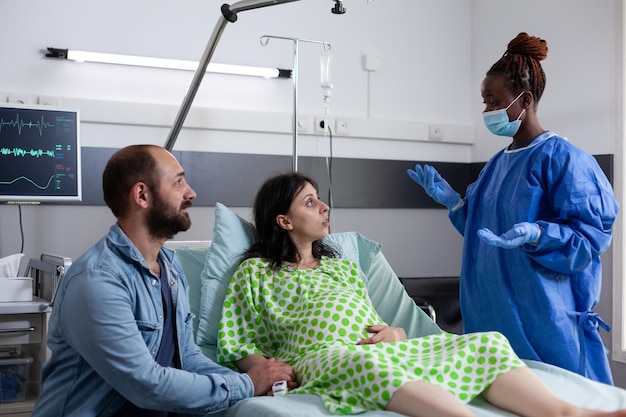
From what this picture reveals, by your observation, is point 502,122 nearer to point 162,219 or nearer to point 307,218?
point 307,218

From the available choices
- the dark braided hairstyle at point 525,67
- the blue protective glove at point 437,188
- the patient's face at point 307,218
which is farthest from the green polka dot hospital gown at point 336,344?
the dark braided hairstyle at point 525,67

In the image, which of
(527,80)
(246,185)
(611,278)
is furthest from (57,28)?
(611,278)

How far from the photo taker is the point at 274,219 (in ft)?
8.41

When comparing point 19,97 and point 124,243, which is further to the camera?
point 19,97

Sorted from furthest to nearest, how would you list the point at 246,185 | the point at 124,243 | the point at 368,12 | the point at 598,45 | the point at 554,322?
1. the point at 368,12
2. the point at 246,185
3. the point at 598,45
4. the point at 554,322
5. the point at 124,243

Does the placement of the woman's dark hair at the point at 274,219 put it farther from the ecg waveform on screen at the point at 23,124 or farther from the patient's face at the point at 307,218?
the ecg waveform on screen at the point at 23,124

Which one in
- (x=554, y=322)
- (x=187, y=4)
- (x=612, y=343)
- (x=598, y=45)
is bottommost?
(x=612, y=343)

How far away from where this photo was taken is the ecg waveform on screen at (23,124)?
2.87 meters

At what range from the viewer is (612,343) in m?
3.42

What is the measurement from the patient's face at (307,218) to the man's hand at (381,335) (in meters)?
0.37

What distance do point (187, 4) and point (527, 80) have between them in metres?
1.82

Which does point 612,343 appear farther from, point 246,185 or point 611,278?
point 246,185

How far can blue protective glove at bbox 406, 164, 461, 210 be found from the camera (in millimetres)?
2721

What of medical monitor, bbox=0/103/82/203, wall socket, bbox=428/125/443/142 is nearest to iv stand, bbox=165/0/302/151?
medical monitor, bbox=0/103/82/203
